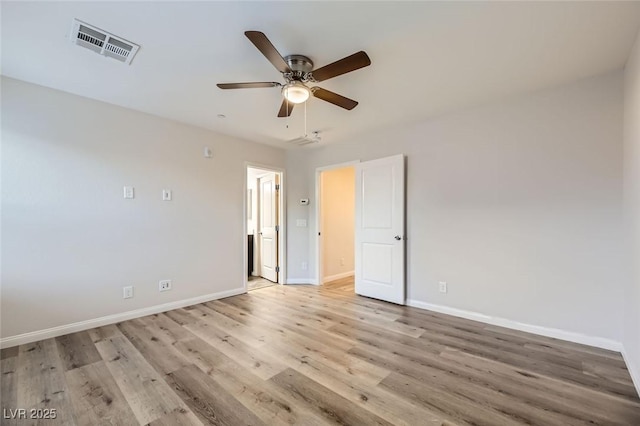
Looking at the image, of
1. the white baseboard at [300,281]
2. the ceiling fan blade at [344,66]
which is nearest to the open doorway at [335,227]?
the white baseboard at [300,281]

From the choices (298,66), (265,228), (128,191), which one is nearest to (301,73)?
(298,66)

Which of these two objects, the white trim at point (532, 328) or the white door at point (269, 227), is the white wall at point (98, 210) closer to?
the white door at point (269, 227)

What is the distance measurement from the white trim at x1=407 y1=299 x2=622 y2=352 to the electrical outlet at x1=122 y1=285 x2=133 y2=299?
356 cm

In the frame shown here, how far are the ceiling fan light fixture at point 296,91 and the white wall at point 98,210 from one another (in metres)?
2.14

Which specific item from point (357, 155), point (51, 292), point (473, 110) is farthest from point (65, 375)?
point (473, 110)

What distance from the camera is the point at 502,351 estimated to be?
2.38 meters

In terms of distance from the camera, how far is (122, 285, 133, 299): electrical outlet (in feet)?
10.2

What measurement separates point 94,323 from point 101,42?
2.76 metres

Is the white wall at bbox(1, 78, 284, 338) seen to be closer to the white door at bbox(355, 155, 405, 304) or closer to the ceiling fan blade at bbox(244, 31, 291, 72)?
the white door at bbox(355, 155, 405, 304)

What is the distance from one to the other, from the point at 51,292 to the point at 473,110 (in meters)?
4.94

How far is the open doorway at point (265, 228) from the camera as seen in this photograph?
4.89m

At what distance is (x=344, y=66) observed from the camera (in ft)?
6.16

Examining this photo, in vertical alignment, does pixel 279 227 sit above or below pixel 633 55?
below

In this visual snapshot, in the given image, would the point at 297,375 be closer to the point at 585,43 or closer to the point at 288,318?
the point at 288,318
